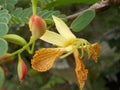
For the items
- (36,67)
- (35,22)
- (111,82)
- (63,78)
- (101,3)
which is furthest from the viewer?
(111,82)

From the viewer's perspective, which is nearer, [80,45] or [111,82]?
[80,45]

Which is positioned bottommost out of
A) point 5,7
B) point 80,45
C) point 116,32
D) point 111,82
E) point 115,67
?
point 111,82

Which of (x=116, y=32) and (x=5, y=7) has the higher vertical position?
(x=5, y=7)

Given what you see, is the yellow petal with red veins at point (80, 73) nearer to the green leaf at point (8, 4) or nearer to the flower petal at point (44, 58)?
the flower petal at point (44, 58)

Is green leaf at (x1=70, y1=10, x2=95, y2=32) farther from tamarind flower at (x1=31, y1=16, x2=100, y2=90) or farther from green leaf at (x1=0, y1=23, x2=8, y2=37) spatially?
green leaf at (x1=0, y1=23, x2=8, y2=37)

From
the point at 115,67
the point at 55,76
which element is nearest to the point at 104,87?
the point at 115,67

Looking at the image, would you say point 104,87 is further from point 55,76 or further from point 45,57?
point 45,57

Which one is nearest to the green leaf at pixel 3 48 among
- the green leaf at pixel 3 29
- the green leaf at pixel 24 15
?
the green leaf at pixel 3 29
